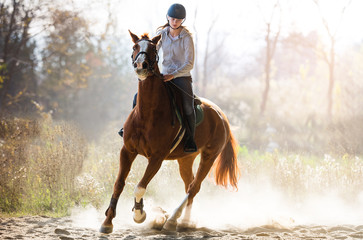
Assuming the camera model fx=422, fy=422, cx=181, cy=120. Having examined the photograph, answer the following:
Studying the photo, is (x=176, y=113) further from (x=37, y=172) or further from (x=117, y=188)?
(x=37, y=172)

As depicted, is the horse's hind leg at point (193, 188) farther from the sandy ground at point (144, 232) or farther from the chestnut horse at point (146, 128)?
the chestnut horse at point (146, 128)

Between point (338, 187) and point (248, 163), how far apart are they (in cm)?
198

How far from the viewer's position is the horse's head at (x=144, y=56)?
16.0 feet

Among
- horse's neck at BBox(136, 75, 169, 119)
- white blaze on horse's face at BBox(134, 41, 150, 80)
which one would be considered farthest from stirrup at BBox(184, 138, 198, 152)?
white blaze on horse's face at BBox(134, 41, 150, 80)

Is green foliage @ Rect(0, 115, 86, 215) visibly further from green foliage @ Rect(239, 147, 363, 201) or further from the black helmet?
green foliage @ Rect(239, 147, 363, 201)

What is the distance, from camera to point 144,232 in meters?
6.12

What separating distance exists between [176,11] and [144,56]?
1.10m

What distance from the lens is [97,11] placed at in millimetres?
17438

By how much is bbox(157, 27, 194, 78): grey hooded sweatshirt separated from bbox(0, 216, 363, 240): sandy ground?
231cm

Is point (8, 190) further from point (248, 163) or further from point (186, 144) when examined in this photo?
point (248, 163)

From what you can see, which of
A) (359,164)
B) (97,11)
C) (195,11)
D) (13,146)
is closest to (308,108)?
(195,11)

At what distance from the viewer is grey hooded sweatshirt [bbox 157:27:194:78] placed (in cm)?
575

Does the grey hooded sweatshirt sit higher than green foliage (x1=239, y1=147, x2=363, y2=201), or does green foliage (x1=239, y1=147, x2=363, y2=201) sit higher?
the grey hooded sweatshirt

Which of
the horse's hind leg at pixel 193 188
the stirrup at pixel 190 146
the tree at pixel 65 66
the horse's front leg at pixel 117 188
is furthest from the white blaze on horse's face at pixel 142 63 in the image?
the tree at pixel 65 66
